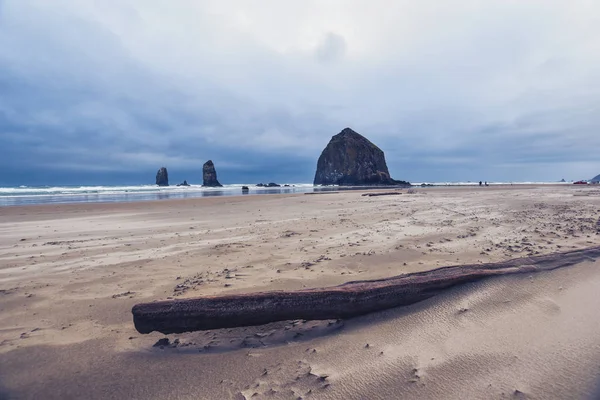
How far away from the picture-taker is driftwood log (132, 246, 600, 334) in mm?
2830

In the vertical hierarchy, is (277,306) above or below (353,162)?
below

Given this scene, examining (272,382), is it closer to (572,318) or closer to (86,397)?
(86,397)

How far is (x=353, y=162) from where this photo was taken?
9025 cm

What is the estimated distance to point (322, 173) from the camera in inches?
3999

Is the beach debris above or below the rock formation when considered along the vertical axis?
below

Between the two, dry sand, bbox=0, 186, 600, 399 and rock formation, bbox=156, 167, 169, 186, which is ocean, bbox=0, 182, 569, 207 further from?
rock formation, bbox=156, 167, 169, 186

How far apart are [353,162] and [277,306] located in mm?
89705

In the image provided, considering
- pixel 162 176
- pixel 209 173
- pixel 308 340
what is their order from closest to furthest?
1. pixel 308 340
2. pixel 209 173
3. pixel 162 176

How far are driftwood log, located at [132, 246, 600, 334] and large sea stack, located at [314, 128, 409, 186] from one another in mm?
84329

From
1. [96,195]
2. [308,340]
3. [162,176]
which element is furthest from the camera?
[162,176]

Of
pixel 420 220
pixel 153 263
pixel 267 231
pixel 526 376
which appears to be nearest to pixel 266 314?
pixel 526 376

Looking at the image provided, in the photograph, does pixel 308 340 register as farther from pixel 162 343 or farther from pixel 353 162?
pixel 353 162

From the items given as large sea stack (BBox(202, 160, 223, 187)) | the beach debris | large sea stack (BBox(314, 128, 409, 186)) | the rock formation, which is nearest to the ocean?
the beach debris

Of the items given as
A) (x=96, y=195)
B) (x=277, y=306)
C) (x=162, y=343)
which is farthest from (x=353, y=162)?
(x=162, y=343)
